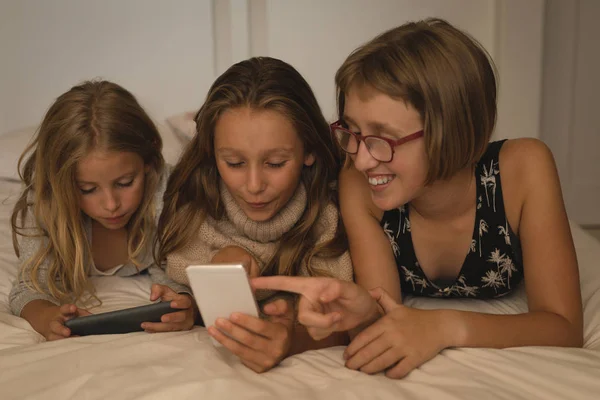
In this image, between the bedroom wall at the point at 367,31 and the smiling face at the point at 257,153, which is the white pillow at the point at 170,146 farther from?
the smiling face at the point at 257,153

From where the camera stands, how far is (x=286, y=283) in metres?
1.00

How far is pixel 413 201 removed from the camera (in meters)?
1.38

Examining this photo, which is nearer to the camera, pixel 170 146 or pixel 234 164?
pixel 234 164

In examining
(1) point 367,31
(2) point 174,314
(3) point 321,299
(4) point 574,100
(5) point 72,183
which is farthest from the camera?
(4) point 574,100

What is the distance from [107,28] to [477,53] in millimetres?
1679

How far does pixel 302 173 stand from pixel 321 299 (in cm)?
53

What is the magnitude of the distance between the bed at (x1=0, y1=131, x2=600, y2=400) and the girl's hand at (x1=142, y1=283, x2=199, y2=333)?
54mm

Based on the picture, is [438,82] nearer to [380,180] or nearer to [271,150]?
[380,180]

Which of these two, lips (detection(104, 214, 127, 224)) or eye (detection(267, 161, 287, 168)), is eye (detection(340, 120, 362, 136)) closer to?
eye (detection(267, 161, 287, 168))

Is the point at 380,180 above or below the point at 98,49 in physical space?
below

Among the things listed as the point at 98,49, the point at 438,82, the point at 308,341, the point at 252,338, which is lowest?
the point at 308,341

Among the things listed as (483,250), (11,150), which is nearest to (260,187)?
(483,250)

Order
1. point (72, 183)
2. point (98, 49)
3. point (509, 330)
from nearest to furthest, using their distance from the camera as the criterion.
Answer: point (509, 330), point (72, 183), point (98, 49)

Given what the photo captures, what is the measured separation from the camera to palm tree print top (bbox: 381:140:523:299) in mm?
1308
